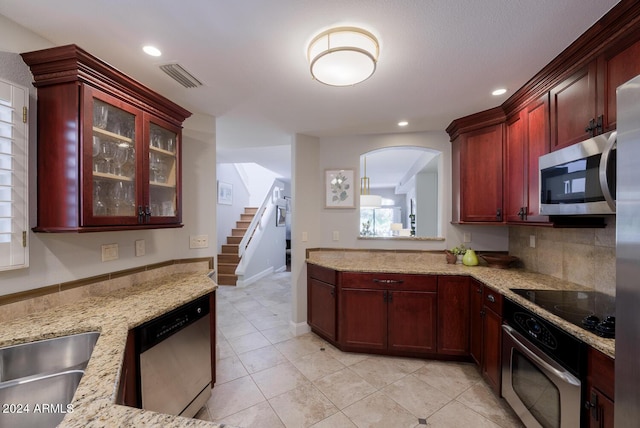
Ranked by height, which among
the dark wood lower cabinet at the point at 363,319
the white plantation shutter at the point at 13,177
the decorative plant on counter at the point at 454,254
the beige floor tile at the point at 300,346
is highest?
the white plantation shutter at the point at 13,177

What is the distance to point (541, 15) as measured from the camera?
1278 millimetres

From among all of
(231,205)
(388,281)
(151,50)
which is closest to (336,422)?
(388,281)

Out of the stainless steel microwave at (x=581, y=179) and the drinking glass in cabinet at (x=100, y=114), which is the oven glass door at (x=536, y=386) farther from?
the drinking glass in cabinet at (x=100, y=114)

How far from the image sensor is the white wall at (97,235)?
4.39 feet

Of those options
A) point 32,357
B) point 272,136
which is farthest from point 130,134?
point 272,136

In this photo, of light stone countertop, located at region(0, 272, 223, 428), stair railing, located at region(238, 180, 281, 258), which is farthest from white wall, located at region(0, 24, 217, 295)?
stair railing, located at region(238, 180, 281, 258)

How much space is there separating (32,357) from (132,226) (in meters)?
0.75

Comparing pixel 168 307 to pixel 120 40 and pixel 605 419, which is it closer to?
pixel 120 40

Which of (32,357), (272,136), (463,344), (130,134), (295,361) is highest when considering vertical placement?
(272,136)

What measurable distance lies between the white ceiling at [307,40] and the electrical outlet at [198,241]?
3.99 feet

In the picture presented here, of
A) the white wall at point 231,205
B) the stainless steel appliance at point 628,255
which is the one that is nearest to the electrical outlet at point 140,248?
the stainless steel appliance at point 628,255

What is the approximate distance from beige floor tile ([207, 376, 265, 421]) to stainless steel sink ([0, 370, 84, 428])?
1049 mm

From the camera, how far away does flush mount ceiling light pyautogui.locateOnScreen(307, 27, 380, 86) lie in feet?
4.44

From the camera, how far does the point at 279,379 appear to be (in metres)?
2.23
